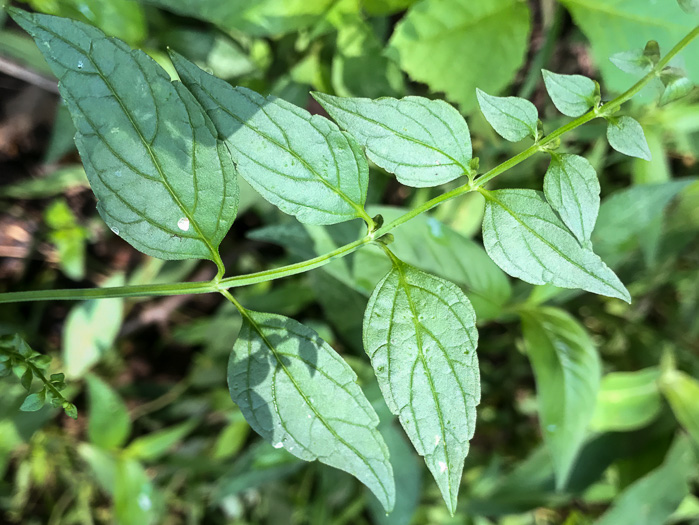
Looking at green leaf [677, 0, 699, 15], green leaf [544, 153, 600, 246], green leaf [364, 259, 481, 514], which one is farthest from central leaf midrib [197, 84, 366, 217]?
green leaf [677, 0, 699, 15]

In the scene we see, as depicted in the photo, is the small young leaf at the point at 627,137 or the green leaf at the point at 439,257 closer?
the small young leaf at the point at 627,137

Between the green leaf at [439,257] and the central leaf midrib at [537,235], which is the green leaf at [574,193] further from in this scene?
the green leaf at [439,257]

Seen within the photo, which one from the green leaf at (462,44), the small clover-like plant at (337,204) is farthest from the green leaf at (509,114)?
the green leaf at (462,44)

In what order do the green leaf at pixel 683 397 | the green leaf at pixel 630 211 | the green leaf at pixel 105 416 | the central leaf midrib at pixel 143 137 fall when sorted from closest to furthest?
the central leaf midrib at pixel 143 137 < the green leaf at pixel 630 211 < the green leaf at pixel 683 397 < the green leaf at pixel 105 416

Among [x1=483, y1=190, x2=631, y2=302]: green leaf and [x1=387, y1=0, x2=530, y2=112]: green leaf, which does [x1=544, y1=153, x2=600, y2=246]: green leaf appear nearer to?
[x1=483, y1=190, x2=631, y2=302]: green leaf

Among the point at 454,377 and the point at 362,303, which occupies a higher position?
the point at 454,377

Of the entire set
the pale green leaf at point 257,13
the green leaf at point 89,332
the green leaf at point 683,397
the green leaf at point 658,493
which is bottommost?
the green leaf at point 658,493

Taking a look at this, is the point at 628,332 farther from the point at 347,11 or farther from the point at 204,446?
the point at 204,446

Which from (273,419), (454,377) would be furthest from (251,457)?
(454,377)
